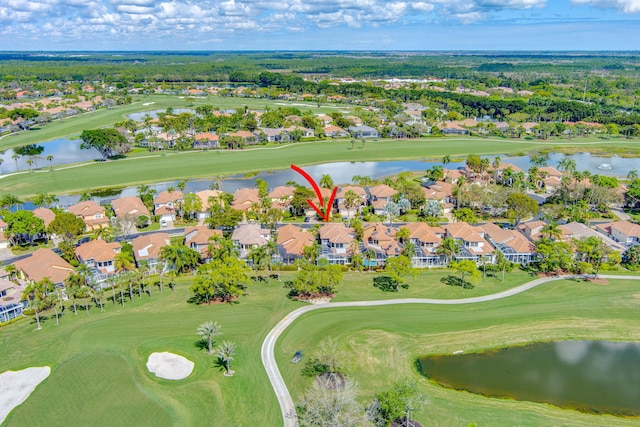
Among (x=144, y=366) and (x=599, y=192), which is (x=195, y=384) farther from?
(x=599, y=192)

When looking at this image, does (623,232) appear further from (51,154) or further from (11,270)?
(51,154)

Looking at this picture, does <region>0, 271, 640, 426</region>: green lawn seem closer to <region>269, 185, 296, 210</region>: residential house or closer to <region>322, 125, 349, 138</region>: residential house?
<region>269, 185, 296, 210</region>: residential house

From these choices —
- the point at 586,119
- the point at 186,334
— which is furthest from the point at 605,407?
the point at 586,119

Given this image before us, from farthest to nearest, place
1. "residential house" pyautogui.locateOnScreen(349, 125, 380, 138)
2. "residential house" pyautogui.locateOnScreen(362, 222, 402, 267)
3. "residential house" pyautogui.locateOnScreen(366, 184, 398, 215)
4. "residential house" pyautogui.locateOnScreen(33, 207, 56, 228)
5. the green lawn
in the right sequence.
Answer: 1. "residential house" pyautogui.locateOnScreen(349, 125, 380, 138)
2. "residential house" pyautogui.locateOnScreen(366, 184, 398, 215)
3. "residential house" pyautogui.locateOnScreen(33, 207, 56, 228)
4. "residential house" pyautogui.locateOnScreen(362, 222, 402, 267)
5. the green lawn

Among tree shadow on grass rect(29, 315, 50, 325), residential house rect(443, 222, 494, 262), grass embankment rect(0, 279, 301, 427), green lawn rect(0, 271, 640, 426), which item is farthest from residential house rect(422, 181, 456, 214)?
tree shadow on grass rect(29, 315, 50, 325)

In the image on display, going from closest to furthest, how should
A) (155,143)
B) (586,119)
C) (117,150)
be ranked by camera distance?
1. (117,150)
2. (155,143)
3. (586,119)

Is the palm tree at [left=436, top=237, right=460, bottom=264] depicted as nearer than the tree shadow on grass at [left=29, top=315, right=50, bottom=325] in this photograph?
No
